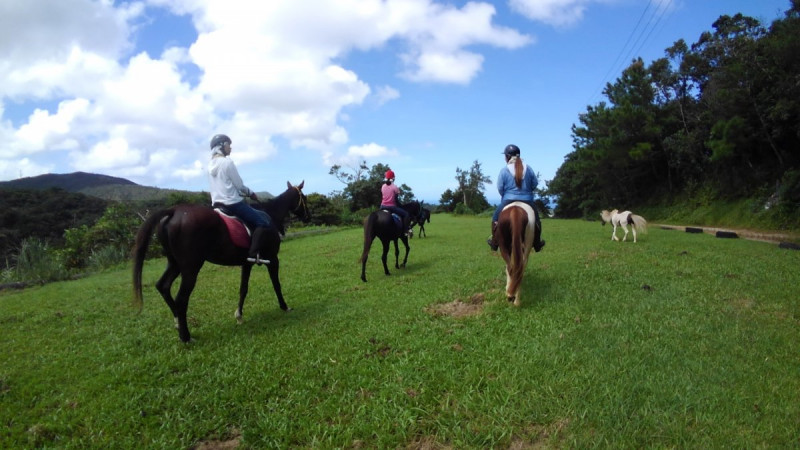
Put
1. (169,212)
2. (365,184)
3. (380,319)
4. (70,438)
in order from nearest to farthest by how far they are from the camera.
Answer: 1. (70,438)
2. (169,212)
3. (380,319)
4. (365,184)

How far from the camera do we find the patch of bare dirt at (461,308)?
17.5ft

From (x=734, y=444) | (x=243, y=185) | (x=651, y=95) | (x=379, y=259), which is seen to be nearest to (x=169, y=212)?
(x=243, y=185)

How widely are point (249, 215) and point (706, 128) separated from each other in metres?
27.7

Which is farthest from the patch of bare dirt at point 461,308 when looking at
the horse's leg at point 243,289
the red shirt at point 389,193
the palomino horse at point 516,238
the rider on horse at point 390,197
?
the red shirt at point 389,193

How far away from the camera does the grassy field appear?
9.07 feet

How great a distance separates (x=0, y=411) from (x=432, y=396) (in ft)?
12.1

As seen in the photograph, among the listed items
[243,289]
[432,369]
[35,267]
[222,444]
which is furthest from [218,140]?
[35,267]

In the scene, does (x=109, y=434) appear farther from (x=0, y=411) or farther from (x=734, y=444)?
(x=734, y=444)

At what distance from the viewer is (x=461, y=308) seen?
18.3 ft

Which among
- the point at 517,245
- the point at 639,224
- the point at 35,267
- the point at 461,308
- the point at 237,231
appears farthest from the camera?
the point at 639,224

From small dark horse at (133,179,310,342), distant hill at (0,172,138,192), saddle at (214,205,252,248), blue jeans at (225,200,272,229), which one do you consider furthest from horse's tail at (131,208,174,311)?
distant hill at (0,172,138,192)

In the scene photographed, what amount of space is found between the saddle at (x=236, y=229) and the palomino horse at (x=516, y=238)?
3.68 meters

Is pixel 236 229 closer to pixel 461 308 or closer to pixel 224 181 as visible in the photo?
pixel 224 181

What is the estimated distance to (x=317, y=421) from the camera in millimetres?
2988
